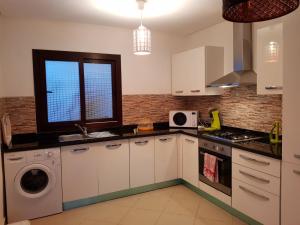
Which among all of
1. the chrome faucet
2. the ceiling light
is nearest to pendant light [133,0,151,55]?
the ceiling light

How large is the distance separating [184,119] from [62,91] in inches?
72.1

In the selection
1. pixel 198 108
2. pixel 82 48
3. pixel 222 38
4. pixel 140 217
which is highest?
pixel 222 38

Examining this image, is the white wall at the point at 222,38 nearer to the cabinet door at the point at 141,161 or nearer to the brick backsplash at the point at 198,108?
the brick backsplash at the point at 198,108

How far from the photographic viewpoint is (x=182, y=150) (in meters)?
3.42

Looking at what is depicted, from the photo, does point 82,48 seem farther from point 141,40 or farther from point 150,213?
point 150,213

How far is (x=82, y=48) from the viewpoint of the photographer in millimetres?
3299

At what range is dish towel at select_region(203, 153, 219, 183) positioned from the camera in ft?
9.06

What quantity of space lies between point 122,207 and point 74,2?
7.94 ft

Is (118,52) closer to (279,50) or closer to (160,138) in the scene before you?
(160,138)

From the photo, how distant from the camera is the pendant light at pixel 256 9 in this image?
1.03 metres

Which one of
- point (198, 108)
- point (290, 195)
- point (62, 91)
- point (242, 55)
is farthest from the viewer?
point (198, 108)

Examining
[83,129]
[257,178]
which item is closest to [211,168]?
[257,178]

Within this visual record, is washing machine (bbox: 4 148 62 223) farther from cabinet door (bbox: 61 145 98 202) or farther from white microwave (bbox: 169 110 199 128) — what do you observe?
white microwave (bbox: 169 110 199 128)

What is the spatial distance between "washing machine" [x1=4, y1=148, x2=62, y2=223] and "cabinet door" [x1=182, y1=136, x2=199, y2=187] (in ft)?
5.51
